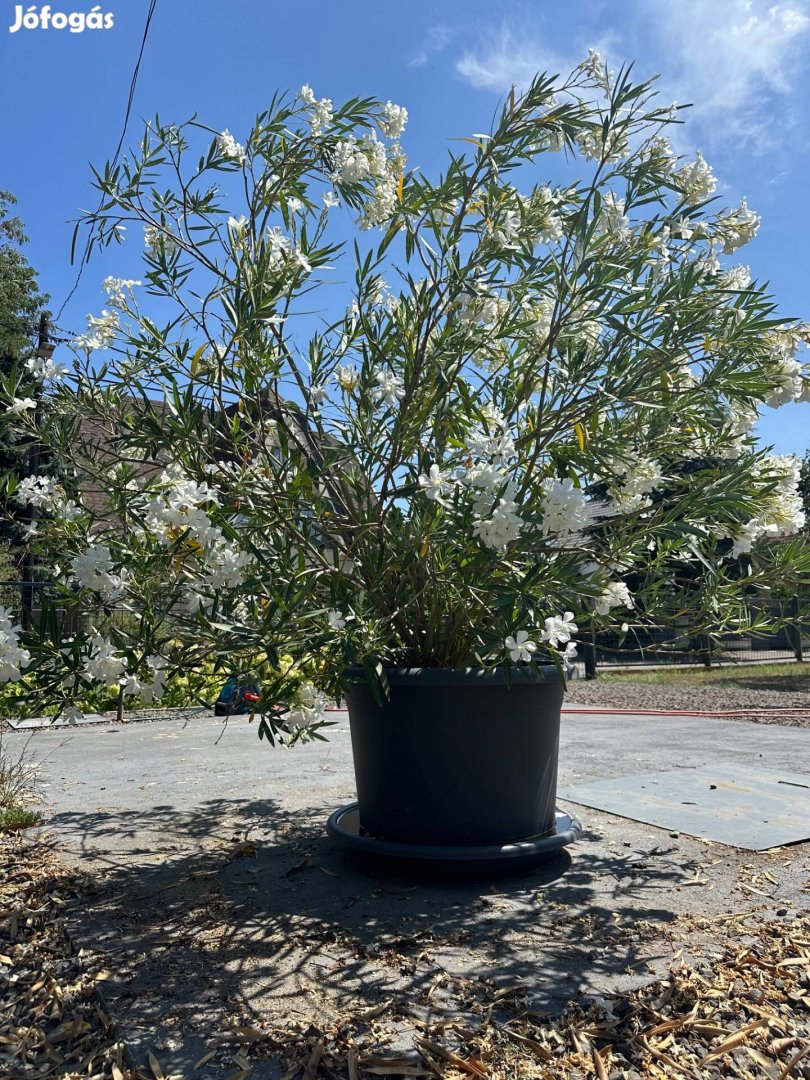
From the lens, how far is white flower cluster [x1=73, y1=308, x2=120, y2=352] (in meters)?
3.05

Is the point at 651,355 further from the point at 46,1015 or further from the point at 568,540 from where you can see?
the point at 46,1015

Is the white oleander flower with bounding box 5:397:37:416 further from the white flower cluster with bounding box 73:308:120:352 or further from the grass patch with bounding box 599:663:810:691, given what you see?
the grass patch with bounding box 599:663:810:691

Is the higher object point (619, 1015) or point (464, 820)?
point (464, 820)

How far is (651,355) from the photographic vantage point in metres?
2.79

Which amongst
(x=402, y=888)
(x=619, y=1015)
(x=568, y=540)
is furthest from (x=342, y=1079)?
(x=568, y=540)

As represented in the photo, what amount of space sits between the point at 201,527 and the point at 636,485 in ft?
4.97

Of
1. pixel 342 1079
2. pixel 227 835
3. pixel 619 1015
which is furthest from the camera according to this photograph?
pixel 227 835

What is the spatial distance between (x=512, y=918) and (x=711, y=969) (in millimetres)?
651

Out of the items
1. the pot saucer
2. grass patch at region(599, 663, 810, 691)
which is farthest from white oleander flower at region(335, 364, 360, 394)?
grass patch at region(599, 663, 810, 691)

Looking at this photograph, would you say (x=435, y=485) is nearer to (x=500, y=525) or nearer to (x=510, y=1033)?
(x=500, y=525)

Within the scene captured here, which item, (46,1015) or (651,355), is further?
(651,355)

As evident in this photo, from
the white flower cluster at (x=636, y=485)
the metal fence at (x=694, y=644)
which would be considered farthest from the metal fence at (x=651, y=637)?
the white flower cluster at (x=636, y=485)

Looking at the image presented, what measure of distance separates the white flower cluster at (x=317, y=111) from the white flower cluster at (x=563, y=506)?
71.2 inches

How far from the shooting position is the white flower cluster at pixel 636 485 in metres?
2.84
